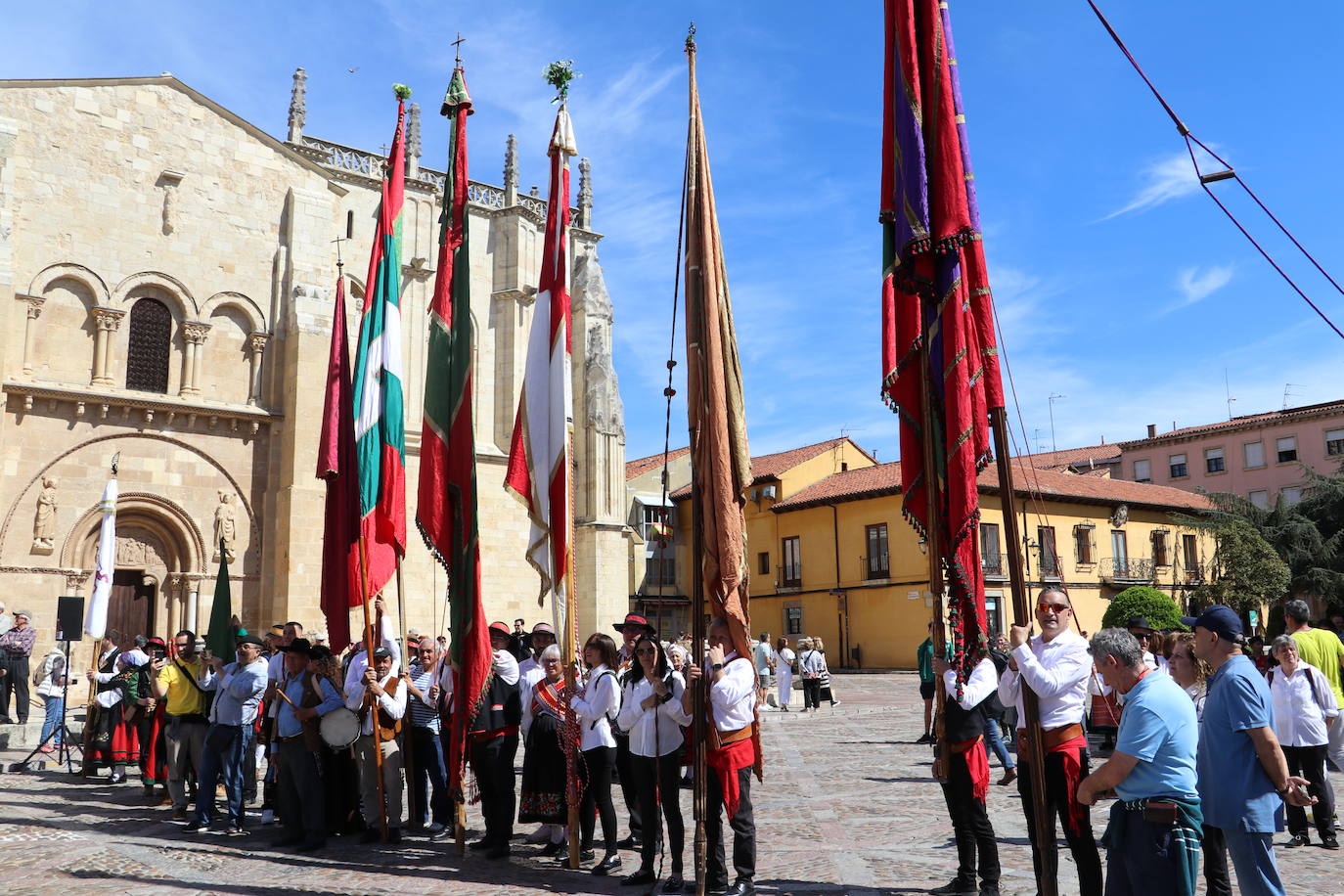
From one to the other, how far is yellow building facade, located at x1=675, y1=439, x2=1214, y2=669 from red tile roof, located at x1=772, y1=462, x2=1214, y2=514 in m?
0.09

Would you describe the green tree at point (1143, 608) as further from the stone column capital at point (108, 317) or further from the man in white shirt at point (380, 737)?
the stone column capital at point (108, 317)

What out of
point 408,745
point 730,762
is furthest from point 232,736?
point 730,762

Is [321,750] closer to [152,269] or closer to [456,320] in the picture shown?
[456,320]

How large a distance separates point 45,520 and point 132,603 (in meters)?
2.78

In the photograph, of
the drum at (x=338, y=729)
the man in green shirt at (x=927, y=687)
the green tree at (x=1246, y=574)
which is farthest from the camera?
the green tree at (x=1246, y=574)

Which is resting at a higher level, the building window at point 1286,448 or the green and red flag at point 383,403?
the building window at point 1286,448

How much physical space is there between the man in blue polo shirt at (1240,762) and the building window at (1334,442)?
5215 cm

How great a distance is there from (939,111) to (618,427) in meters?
28.5

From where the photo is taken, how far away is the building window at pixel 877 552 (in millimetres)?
39688

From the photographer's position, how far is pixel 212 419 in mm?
24203

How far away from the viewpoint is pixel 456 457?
30.4 feet

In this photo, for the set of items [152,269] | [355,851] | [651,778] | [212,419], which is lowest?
[355,851]

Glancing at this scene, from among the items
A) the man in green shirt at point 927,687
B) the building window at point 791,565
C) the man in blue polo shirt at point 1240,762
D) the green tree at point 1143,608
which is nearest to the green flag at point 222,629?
the man in green shirt at point 927,687

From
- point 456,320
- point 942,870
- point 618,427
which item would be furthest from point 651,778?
point 618,427
